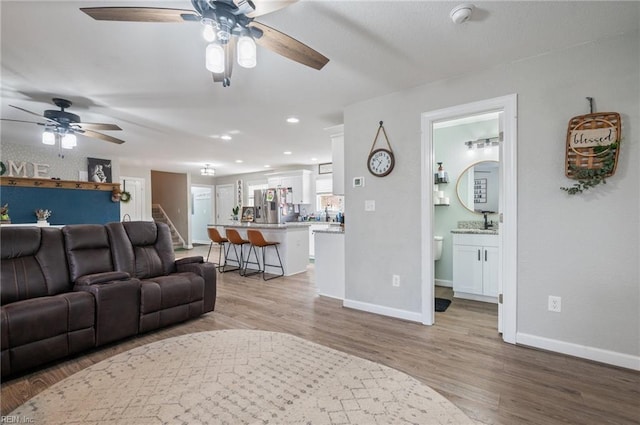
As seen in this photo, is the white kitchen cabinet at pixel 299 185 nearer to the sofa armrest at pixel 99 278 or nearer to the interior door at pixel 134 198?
the interior door at pixel 134 198

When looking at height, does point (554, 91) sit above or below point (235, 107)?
below

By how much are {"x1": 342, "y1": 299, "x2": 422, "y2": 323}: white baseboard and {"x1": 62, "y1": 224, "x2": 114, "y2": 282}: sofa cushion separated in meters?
2.64

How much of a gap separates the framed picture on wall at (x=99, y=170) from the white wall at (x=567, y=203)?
271 inches

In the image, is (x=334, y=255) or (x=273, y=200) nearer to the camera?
(x=334, y=255)

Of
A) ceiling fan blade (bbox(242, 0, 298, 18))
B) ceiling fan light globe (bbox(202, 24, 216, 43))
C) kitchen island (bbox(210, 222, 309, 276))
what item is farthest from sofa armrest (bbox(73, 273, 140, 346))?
kitchen island (bbox(210, 222, 309, 276))

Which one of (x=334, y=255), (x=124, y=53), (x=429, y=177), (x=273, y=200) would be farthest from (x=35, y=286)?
(x=273, y=200)

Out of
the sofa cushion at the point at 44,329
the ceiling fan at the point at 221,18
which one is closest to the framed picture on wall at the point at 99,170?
the sofa cushion at the point at 44,329

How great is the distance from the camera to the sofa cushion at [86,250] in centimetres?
267

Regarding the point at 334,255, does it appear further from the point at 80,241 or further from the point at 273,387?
the point at 80,241

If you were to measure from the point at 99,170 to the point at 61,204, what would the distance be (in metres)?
1.12

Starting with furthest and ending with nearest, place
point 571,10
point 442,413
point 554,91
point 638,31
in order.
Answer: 1. point 554,91
2. point 638,31
3. point 571,10
4. point 442,413

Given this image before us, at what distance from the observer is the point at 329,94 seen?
320 centimetres

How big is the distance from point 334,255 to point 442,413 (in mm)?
2415

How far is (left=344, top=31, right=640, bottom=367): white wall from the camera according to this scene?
212cm
